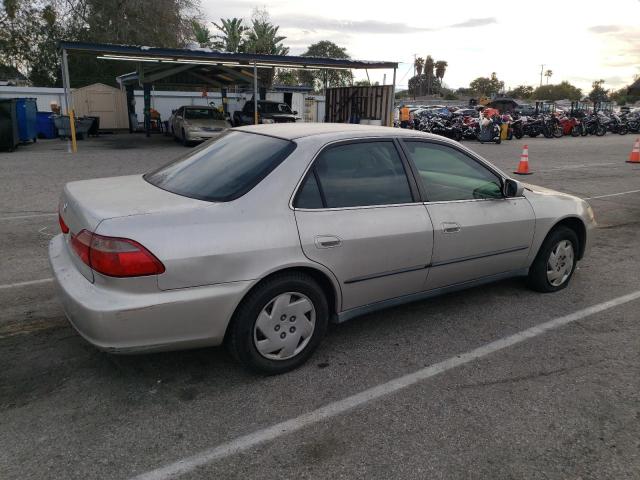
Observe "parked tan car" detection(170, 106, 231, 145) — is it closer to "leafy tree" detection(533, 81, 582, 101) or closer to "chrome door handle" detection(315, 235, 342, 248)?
"chrome door handle" detection(315, 235, 342, 248)

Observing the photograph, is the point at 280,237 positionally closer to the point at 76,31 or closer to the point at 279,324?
the point at 279,324

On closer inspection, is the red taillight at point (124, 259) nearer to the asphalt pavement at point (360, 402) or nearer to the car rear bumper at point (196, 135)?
the asphalt pavement at point (360, 402)

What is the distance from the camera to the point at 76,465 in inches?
95.6

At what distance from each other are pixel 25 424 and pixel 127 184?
1.66 meters

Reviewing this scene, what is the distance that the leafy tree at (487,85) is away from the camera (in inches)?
3942

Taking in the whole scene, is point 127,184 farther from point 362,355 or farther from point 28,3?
point 28,3

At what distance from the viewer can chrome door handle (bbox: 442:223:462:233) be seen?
373 centimetres

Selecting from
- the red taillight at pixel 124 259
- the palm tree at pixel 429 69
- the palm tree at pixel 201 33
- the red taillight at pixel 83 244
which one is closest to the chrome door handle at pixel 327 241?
the red taillight at pixel 124 259

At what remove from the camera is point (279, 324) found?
3148mm

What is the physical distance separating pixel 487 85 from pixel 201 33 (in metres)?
75.4

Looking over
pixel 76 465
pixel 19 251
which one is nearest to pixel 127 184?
pixel 76 465

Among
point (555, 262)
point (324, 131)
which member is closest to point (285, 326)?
point (324, 131)

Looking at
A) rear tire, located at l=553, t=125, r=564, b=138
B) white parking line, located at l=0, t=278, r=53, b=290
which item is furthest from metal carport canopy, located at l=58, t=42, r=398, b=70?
white parking line, located at l=0, t=278, r=53, b=290

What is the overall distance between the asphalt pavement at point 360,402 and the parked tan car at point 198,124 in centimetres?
1464
